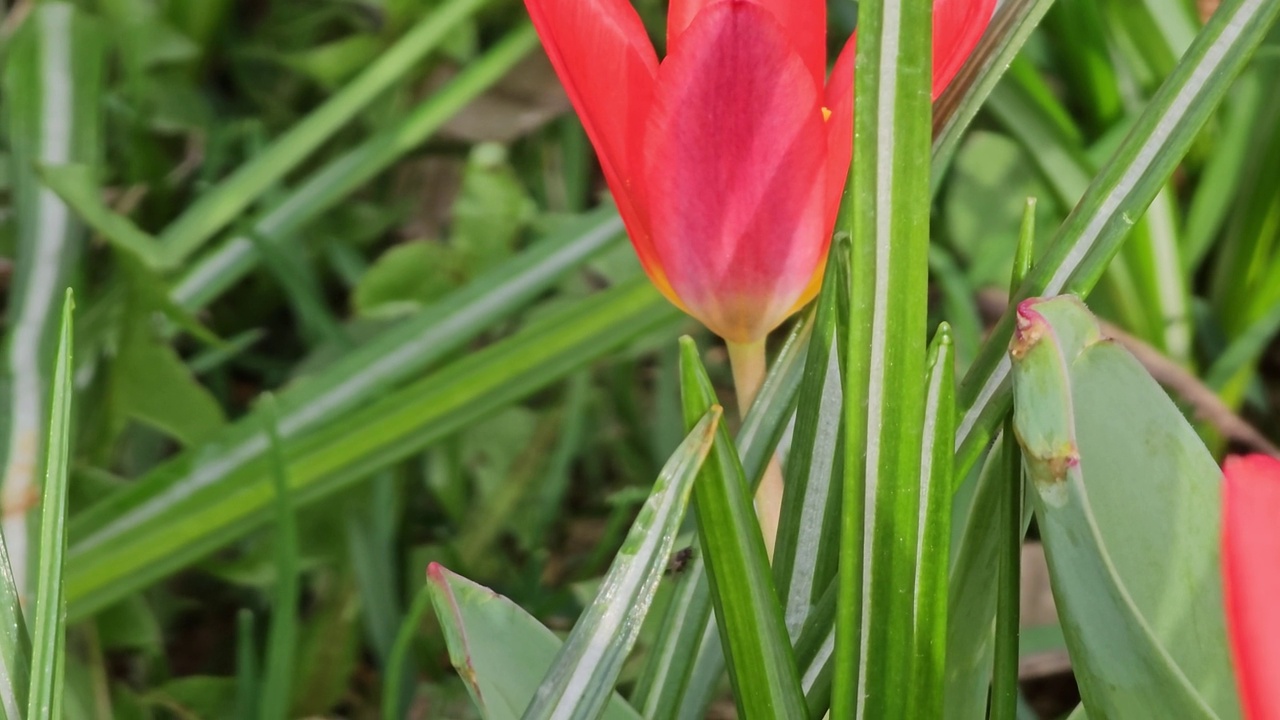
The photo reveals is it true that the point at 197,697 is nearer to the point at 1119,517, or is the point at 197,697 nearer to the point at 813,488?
the point at 813,488

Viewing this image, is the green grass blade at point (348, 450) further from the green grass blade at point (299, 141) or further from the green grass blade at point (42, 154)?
the green grass blade at point (299, 141)

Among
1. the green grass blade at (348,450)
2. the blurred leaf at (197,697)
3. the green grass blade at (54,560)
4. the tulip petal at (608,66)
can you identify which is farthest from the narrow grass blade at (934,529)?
the blurred leaf at (197,697)

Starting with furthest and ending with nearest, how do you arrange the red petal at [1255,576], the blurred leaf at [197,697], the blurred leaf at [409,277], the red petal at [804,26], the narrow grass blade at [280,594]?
the blurred leaf at [409,277] → the blurred leaf at [197,697] → the narrow grass blade at [280,594] → the red petal at [804,26] → the red petal at [1255,576]

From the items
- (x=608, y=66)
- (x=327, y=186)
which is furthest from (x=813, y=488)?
(x=327, y=186)

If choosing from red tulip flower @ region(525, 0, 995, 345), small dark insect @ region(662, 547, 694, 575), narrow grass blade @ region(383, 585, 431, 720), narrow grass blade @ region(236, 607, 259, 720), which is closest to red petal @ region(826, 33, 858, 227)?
red tulip flower @ region(525, 0, 995, 345)

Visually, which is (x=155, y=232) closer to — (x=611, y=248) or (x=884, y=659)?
(x=611, y=248)

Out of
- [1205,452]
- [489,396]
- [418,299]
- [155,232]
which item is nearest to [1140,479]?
[1205,452]
